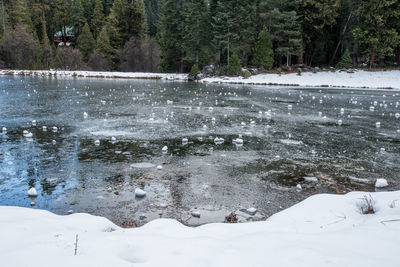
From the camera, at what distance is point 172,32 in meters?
44.2

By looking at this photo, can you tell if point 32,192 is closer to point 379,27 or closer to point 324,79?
point 324,79

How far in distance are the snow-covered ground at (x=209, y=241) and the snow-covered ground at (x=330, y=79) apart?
31.7 m

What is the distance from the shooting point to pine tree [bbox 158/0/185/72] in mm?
42906

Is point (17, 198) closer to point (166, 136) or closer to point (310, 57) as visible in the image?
point (166, 136)

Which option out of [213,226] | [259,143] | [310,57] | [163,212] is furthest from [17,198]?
[310,57]

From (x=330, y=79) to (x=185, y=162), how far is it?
3303 centimetres

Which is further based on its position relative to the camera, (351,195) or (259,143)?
(259,143)

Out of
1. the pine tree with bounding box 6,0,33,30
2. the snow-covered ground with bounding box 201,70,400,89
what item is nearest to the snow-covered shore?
the snow-covered ground with bounding box 201,70,400,89

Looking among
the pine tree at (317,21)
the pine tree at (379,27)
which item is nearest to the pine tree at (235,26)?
the pine tree at (317,21)

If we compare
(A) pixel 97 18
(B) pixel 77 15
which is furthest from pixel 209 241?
(B) pixel 77 15

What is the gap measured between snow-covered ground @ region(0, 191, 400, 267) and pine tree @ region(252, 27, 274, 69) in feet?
123

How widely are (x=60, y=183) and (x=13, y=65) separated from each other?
190 feet

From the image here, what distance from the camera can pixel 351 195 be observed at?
450 cm

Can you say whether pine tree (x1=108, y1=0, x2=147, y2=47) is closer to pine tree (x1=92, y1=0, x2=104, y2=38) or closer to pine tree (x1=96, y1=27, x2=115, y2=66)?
pine tree (x1=96, y1=27, x2=115, y2=66)
